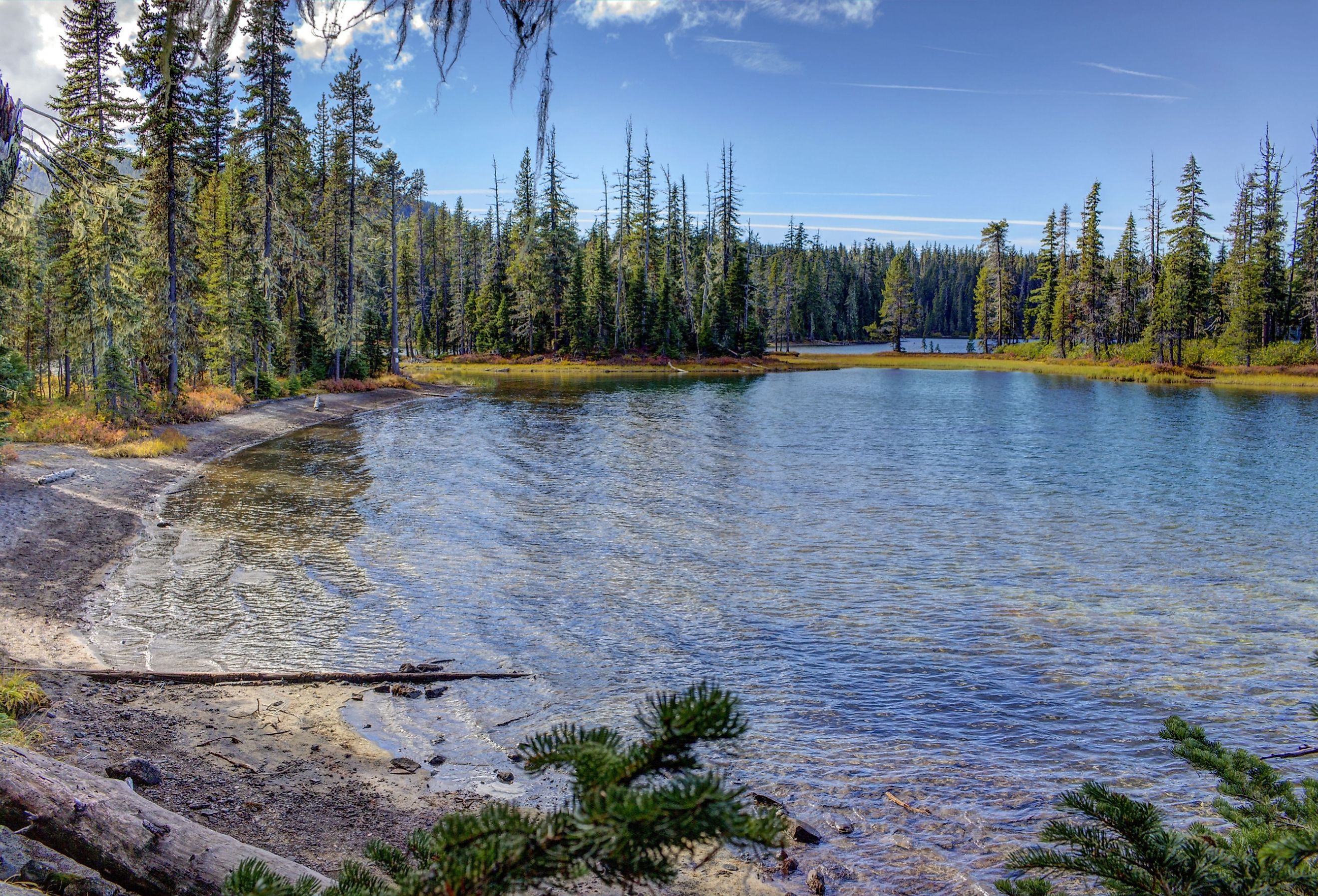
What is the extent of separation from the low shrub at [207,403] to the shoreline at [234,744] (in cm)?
1773

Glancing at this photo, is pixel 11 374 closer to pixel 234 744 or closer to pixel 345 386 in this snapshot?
pixel 234 744

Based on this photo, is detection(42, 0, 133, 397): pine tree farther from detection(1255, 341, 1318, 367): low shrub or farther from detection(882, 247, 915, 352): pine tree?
detection(882, 247, 915, 352): pine tree

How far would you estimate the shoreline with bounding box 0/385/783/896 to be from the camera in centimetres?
593

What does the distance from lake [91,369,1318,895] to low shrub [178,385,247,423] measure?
4380mm

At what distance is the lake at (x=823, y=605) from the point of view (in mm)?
7695

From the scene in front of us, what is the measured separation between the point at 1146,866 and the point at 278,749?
7216 millimetres

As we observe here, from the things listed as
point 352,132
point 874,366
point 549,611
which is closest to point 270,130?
point 352,132

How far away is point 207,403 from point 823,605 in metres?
29.8

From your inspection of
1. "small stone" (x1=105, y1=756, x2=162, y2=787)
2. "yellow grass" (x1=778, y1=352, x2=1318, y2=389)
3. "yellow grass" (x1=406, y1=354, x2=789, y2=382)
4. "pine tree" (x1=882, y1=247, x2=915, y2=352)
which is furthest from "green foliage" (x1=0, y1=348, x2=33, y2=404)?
"pine tree" (x1=882, y1=247, x2=915, y2=352)

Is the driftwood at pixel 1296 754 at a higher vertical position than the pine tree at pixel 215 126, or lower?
lower

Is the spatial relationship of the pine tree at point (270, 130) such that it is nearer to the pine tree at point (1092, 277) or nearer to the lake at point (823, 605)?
the lake at point (823, 605)

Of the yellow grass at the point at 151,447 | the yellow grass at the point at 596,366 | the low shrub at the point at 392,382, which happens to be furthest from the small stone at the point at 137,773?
the yellow grass at the point at 596,366

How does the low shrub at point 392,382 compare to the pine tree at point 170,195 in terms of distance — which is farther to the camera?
the low shrub at point 392,382

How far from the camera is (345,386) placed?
153ft
